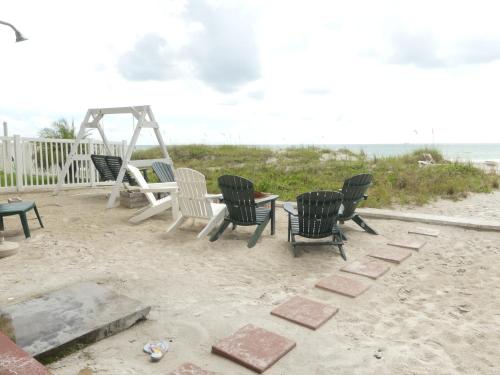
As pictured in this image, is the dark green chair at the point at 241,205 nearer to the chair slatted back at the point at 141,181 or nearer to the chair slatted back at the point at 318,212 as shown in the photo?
the chair slatted back at the point at 318,212

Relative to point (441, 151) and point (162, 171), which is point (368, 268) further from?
point (441, 151)

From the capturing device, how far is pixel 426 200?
744cm

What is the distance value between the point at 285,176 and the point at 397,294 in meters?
7.54

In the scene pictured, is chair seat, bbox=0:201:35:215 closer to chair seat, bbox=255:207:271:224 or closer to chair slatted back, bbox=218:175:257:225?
chair slatted back, bbox=218:175:257:225

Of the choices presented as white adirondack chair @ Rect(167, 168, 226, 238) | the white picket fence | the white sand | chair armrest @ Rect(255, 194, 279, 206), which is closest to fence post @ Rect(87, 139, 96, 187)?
the white picket fence

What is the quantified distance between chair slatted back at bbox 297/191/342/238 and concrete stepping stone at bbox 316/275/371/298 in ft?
2.87

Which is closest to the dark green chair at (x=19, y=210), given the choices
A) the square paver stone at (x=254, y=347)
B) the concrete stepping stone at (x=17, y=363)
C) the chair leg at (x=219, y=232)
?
the chair leg at (x=219, y=232)

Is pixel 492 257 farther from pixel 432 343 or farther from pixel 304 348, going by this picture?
pixel 304 348

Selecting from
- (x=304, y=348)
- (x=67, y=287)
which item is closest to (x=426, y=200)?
(x=304, y=348)

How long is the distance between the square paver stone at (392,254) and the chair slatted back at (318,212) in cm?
60

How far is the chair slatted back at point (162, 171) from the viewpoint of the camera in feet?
23.2

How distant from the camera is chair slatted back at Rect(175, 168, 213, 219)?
5129 millimetres

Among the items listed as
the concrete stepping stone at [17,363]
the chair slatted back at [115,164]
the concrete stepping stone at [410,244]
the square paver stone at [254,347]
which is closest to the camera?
the concrete stepping stone at [17,363]

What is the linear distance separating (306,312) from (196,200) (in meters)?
2.73
